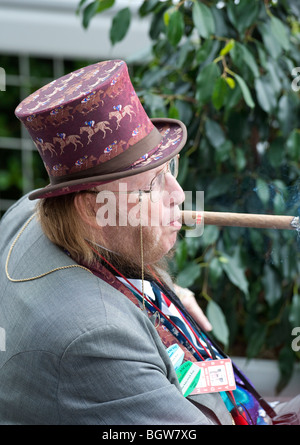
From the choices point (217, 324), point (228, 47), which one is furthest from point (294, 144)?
point (217, 324)

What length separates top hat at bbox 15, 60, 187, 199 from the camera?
1.04m

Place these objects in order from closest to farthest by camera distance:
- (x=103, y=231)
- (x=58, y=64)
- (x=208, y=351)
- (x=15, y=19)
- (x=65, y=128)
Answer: (x=65, y=128) → (x=103, y=231) → (x=208, y=351) → (x=15, y=19) → (x=58, y=64)

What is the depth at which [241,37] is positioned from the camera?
5.77 feet

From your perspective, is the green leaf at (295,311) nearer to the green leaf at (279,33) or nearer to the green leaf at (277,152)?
the green leaf at (277,152)

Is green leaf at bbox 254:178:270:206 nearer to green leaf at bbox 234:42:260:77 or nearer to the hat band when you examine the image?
green leaf at bbox 234:42:260:77

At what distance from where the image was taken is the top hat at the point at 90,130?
104cm

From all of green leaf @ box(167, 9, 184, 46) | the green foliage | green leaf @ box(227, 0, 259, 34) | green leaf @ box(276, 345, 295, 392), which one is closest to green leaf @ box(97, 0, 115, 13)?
the green foliage

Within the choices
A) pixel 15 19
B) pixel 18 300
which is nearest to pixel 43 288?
pixel 18 300

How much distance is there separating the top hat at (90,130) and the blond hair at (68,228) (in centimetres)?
5

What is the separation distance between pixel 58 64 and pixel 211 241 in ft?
5.26

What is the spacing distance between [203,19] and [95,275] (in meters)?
0.97

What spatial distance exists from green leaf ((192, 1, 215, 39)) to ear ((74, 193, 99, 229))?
812 millimetres

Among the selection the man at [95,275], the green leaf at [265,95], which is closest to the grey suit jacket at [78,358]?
the man at [95,275]
